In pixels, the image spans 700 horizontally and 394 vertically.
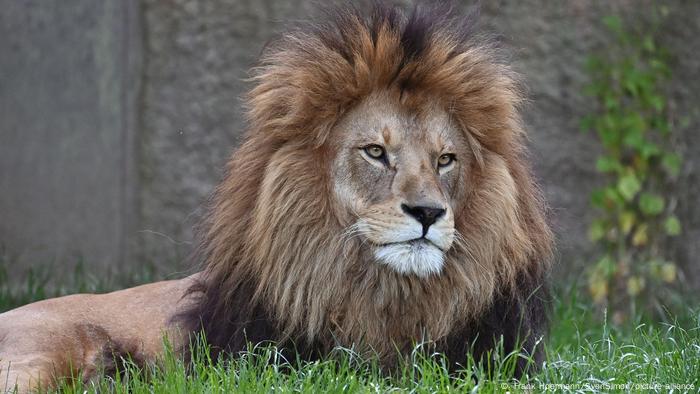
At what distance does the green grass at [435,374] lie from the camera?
11.0 ft

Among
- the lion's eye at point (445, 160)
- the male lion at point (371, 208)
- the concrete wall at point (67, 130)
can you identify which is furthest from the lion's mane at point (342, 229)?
the concrete wall at point (67, 130)

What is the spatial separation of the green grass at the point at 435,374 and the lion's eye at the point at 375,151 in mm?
612

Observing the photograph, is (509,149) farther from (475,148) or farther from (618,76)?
(618,76)

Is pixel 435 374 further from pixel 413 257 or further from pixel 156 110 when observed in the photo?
pixel 156 110

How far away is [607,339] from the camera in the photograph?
159 inches

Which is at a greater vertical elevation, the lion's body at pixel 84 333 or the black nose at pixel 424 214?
the black nose at pixel 424 214

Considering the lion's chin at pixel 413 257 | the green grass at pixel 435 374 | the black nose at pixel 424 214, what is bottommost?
the green grass at pixel 435 374

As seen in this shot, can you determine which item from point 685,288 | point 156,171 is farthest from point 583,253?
point 156,171

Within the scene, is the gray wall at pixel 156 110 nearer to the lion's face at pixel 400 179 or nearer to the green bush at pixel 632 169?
the green bush at pixel 632 169

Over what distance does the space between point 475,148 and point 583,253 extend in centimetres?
314

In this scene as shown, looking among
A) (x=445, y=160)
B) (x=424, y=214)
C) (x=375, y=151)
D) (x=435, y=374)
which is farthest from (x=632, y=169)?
(x=435, y=374)

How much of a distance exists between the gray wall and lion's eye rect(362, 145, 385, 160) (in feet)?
9.86

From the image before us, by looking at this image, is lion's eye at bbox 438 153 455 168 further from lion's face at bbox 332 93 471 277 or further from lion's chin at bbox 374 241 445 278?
lion's chin at bbox 374 241 445 278

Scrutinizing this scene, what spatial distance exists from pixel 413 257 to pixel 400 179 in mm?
251
